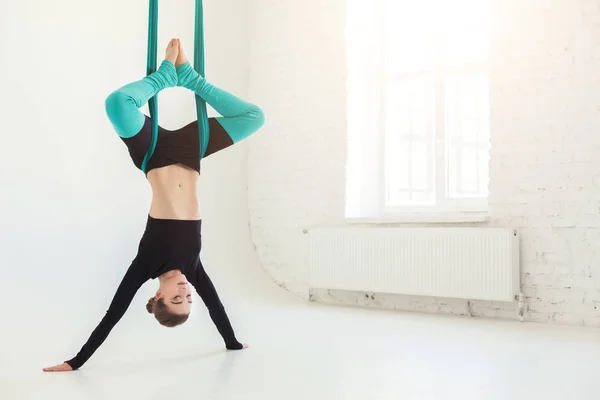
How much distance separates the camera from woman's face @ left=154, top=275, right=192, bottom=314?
297cm

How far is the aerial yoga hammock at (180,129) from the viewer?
271cm

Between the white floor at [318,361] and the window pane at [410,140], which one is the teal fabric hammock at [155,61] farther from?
the window pane at [410,140]

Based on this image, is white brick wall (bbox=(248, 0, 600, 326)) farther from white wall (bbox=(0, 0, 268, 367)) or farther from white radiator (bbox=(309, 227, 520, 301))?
white wall (bbox=(0, 0, 268, 367))

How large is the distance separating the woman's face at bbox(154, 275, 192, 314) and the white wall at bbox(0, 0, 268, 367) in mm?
1236

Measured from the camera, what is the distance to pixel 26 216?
4695 mm

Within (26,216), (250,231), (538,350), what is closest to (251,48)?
(250,231)

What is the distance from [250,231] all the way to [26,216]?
2.26 metres

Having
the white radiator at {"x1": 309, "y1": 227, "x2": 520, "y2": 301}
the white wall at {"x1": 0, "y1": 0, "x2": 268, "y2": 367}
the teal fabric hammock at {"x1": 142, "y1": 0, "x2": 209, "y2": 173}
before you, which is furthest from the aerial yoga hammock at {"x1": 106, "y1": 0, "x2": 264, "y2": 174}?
the white radiator at {"x1": 309, "y1": 227, "x2": 520, "y2": 301}

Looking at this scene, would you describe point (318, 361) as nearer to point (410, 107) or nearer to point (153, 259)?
point (153, 259)

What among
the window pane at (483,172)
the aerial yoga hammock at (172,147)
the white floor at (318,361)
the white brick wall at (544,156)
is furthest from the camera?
the window pane at (483,172)

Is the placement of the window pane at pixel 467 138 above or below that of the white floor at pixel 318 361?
above

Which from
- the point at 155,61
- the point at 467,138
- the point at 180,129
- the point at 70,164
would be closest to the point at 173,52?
the point at 155,61

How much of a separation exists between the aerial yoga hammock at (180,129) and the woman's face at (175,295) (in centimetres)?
49

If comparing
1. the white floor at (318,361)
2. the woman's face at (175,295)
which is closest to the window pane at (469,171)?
the white floor at (318,361)
